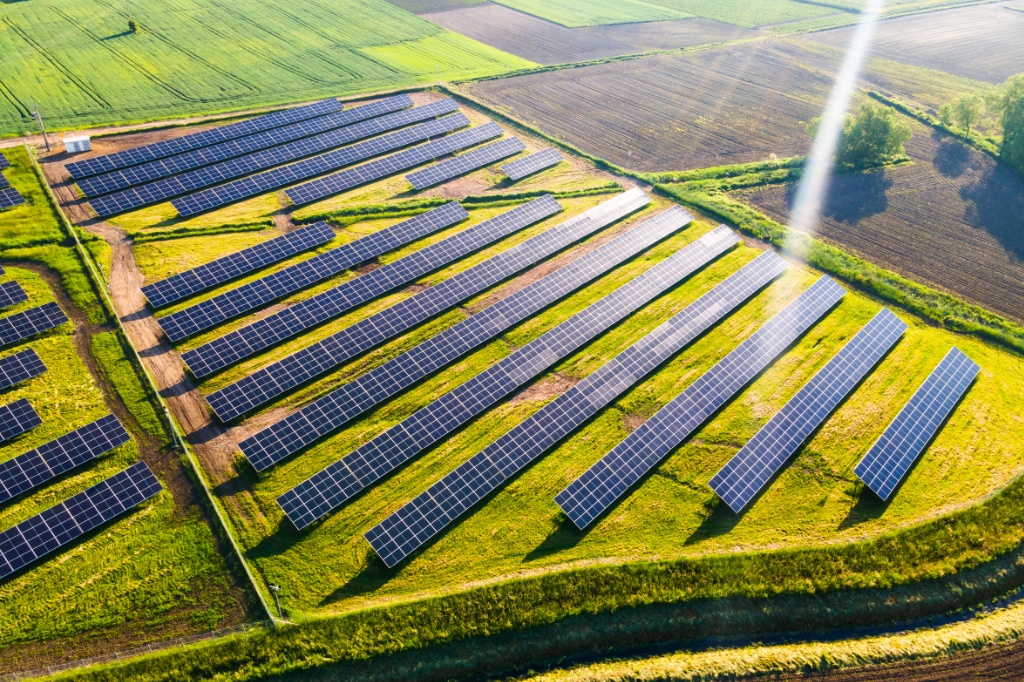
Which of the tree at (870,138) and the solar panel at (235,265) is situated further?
the tree at (870,138)

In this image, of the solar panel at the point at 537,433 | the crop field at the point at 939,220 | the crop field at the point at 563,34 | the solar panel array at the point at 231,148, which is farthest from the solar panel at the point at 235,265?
the crop field at the point at 563,34

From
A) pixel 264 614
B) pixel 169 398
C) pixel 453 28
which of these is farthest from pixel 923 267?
pixel 453 28

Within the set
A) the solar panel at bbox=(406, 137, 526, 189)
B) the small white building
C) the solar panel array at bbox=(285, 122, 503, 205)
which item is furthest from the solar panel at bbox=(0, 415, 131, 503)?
the small white building

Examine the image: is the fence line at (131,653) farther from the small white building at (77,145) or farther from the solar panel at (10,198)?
the small white building at (77,145)

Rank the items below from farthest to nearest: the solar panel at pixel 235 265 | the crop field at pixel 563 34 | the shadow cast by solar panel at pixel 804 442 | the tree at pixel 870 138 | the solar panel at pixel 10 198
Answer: the crop field at pixel 563 34, the tree at pixel 870 138, the solar panel at pixel 10 198, the solar panel at pixel 235 265, the shadow cast by solar panel at pixel 804 442

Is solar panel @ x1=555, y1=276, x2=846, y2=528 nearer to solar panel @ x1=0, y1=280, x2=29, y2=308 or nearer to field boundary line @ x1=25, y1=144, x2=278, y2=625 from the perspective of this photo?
field boundary line @ x1=25, y1=144, x2=278, y2=625

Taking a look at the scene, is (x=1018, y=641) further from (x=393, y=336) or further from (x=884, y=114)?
(x=884, y=114)

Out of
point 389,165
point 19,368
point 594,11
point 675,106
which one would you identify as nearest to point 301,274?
point 19,368
